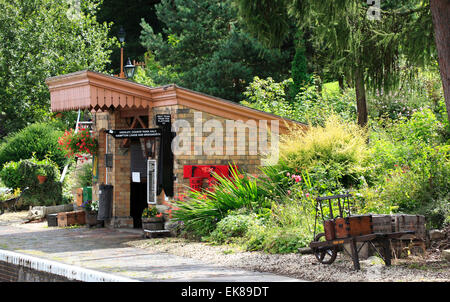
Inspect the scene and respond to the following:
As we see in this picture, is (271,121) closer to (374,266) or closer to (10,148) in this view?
(374,266)

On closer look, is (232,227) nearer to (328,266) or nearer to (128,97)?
(328,266)

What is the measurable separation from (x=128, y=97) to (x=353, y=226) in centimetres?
774

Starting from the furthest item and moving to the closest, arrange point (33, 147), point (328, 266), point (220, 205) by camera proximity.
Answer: point (33, 147) → point (220, 205) → point (328, 266)

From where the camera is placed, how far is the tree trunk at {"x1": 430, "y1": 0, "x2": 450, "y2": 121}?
32.3ft

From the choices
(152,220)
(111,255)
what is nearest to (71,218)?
(152,220)

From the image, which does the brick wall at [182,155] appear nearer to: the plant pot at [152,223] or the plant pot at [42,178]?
the plant pot at [152,223]

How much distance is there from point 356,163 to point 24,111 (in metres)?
20.7

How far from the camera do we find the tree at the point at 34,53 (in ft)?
95.6

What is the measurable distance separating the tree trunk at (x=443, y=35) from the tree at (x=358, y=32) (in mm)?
1513

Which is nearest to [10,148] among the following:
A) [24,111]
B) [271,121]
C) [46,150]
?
[46,150]

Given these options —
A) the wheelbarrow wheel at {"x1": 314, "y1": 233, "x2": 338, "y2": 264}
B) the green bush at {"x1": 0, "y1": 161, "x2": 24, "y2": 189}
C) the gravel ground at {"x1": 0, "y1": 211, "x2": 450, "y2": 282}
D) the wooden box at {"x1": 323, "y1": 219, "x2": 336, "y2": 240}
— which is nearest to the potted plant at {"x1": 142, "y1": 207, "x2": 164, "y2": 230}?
the gravel ground at {"x1": 0, "y1": 211, "x2": 450, "y2": 282}

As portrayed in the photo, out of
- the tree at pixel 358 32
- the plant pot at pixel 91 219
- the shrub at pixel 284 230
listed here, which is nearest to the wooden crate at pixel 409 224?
the shrub at pixel 284 230

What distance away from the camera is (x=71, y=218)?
17.4 meters

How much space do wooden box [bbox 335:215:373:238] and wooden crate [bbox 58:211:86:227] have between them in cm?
1008
